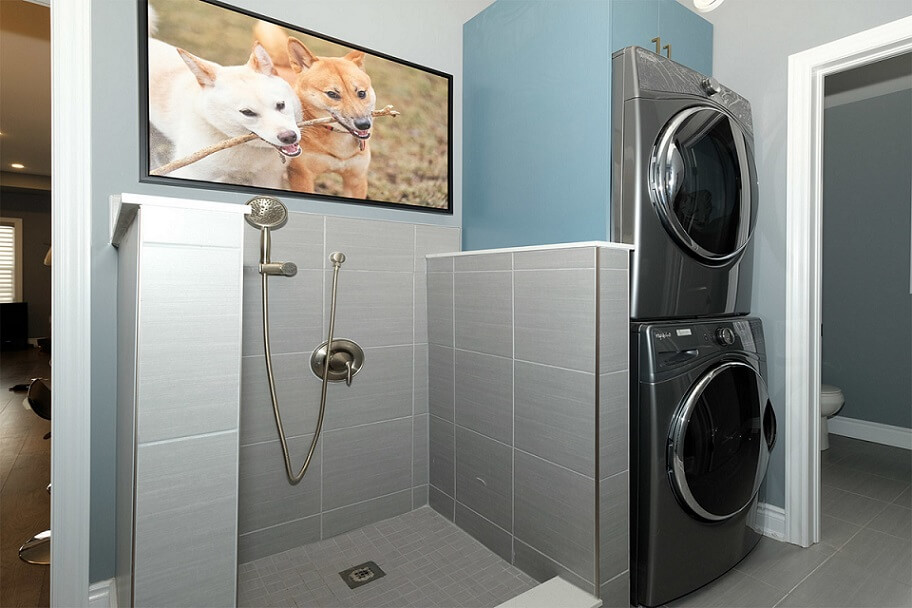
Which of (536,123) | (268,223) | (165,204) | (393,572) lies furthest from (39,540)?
(536,123)

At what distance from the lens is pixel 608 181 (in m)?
1.60

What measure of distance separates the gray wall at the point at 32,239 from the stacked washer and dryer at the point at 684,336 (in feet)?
24.8

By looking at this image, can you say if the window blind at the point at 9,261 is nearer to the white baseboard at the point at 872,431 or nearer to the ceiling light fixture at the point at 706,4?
the ceiling light fixture at the point at 706,4

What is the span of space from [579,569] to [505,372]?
64 centimetres

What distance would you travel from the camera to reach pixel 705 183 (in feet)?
5.41

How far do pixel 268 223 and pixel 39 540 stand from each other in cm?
155

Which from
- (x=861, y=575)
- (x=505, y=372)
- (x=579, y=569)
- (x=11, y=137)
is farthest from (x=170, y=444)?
(x=11, y=137)

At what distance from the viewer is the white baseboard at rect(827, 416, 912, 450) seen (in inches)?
116

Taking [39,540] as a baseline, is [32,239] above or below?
above

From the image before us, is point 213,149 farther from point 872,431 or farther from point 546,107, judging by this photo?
point 872,431

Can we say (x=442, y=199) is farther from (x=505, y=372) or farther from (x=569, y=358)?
(x=569, y=358)

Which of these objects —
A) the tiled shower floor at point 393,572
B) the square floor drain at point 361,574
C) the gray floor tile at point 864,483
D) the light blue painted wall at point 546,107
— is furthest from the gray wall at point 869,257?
the square floor drain at point 361,574

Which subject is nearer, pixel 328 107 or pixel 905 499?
pixel 328 107

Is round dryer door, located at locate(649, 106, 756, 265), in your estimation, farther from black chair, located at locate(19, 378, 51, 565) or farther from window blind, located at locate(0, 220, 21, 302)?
window blind, located at locate(0, 220, 21, 302)
